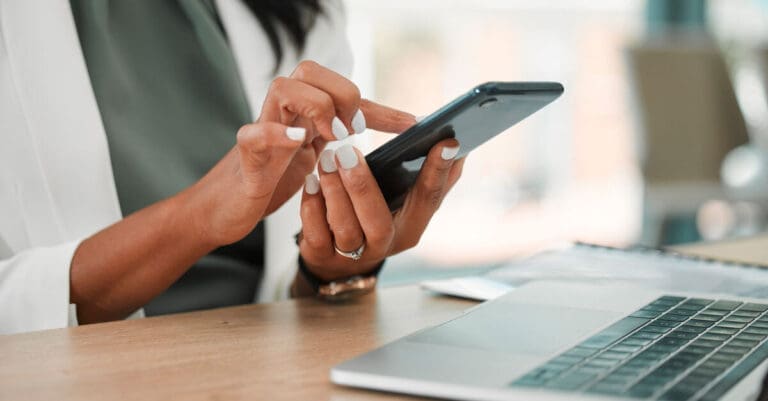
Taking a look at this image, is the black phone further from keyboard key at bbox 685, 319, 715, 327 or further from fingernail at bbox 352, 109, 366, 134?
keyboard key at bbox 685, 319, 715, 327

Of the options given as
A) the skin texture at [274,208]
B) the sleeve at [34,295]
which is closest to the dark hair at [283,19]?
the skin texture at [274,208]

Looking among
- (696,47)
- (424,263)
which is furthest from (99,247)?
(424,263)

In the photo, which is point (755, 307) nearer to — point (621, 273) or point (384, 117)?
point (621, 273)

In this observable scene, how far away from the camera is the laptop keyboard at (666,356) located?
438 mm

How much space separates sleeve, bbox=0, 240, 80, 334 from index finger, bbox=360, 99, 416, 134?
0.85ft

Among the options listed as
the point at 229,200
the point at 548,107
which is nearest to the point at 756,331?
the point at 229,200

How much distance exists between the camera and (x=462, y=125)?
2.03 feet

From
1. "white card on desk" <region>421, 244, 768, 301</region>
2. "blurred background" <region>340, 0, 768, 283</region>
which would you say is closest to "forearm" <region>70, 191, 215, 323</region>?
"white card on desk" <region>421, 244, 768, 301</region>

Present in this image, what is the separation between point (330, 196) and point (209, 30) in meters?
0.45

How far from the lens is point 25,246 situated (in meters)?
0.87

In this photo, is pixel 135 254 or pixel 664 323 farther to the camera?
→ pixel 135 254

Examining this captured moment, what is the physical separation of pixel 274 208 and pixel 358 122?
18cm

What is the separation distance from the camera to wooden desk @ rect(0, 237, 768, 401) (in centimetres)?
49

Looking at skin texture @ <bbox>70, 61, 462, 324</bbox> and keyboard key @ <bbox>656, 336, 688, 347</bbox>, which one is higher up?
skin texture @ <bbox>70, 61, 462, 324</bbox>
